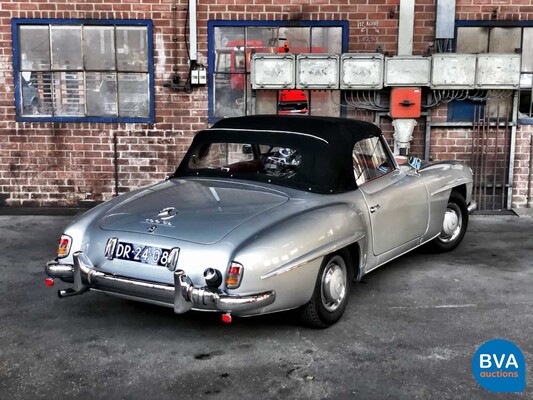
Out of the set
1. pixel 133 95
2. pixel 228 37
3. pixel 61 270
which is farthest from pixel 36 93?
pixel 61 270

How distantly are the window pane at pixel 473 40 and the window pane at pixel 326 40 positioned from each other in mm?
1630

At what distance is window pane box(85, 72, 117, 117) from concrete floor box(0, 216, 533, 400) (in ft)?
11.8

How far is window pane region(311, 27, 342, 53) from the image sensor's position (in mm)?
9211

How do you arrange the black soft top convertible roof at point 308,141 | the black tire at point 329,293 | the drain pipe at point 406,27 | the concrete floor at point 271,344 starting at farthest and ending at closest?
the drain pipe at point 406,27
the black soft top convertible roof at point 308,141
the black tire at point 329,293
the concrete floor at point 271,344

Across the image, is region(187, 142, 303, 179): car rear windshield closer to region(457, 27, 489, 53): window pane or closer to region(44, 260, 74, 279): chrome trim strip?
region(44, 260, 74, 279): chrome trim strip

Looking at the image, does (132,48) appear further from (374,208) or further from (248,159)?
(374,208)

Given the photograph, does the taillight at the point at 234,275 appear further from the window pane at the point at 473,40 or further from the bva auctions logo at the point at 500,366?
the window pane at the point at 473,40

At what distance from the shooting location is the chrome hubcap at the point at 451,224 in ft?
22.6

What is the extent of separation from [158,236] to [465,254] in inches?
149

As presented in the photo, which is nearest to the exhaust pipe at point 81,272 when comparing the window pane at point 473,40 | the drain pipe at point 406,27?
the drain pipe at point 406,27

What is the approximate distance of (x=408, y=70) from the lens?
8820 millimetres

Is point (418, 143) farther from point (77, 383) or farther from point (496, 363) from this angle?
point (77, 383)

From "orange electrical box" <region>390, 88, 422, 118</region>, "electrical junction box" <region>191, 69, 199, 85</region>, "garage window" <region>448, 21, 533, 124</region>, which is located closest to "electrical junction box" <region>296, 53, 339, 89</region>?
"orange electrical box" <region>390, 88, 422, 118</region>

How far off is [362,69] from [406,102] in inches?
28.7
